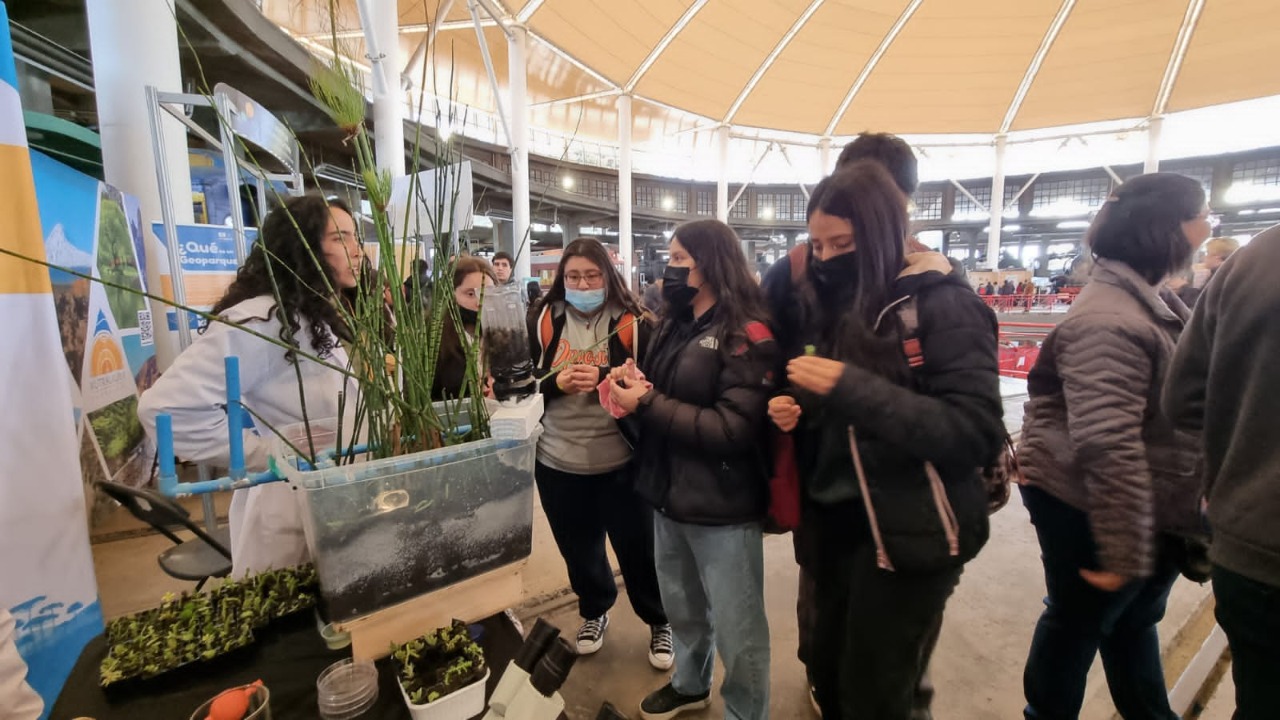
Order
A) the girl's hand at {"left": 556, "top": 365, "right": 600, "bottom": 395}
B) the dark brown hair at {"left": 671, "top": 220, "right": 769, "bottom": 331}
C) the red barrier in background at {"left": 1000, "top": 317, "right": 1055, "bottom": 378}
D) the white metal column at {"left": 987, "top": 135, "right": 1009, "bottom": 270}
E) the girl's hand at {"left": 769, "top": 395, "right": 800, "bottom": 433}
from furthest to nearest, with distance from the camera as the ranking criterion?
the white metal column at {"left": 987, "top": 135, "right": 1009, "bottom": 270} → the red barrier in background at {"left": 1000, "top": 317, "right": 1055, "bottom": 378} → the girl's hand at {"left": 556, "top": 365, "right": 600, "bottom": 395} → the dark brown hair at {"left": 671, "top": 220, "right": 769, "bottom": 331} → the girl's hand at {"left": 769, "top": 395, "right": 800, "bottom": 433}

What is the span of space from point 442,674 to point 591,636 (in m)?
1.27

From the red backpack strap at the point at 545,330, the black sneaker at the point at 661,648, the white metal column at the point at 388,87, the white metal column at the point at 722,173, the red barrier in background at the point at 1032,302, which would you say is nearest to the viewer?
the red backpack strap at the point at 545,330

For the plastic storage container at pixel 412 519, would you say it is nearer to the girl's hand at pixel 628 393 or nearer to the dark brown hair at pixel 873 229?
the girl's hand at pixel 628 393

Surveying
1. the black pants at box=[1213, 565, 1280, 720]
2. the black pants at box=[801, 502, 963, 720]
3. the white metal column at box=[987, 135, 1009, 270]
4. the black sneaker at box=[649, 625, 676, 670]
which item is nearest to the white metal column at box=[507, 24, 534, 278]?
the black sneaker at box=[649, 625, 676, 670]

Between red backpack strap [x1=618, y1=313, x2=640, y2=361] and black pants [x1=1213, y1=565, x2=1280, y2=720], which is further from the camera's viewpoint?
red backpack strap [x1=618, y1=313, x2=640, y2=361]

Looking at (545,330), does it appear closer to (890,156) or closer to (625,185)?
(890,156)

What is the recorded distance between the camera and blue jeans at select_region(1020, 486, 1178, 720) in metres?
1.16

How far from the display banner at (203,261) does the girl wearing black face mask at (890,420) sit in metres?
2.98

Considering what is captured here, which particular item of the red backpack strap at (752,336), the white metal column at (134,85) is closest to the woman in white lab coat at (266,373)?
the red backpack strap at (752,336)

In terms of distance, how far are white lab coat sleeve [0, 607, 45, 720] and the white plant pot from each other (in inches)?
17.9

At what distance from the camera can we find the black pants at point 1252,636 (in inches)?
31.6

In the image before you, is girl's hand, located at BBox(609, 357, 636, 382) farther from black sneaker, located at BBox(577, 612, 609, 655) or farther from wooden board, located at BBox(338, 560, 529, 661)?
black sneaker, located at BBox(577, 612, 609, 655)

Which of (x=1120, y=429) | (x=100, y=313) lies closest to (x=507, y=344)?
(x=1120, y=429)

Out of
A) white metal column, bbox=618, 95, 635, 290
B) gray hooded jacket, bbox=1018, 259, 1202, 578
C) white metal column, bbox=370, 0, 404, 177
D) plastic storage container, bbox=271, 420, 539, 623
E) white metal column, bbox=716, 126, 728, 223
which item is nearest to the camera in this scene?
plastic storage container, bbox=271, 420, 539, 623
